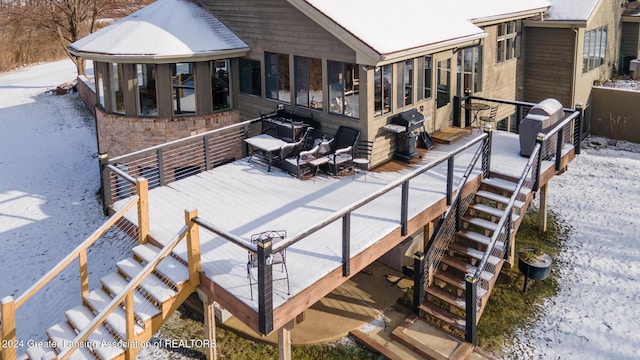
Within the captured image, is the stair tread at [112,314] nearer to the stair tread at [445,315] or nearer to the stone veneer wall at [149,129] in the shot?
the stair tread at [445,315]

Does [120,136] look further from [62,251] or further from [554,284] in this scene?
[554,284]

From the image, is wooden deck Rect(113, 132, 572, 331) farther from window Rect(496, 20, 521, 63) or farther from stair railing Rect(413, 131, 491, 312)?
window Rect(496, 20, 521, 63)

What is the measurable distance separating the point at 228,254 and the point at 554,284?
7518 mm

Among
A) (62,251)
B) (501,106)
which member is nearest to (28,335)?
(62,251)

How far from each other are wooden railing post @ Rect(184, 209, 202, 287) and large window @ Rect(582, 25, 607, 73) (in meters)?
17.5

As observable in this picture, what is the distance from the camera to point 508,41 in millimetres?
18828

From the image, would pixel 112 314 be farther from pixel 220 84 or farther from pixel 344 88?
pixel 220 84

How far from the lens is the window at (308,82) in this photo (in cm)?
1301

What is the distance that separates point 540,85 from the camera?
2014 centimetres

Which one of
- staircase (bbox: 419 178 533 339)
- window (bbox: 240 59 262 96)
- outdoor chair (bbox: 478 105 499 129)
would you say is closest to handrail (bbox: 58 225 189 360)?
staircase (bbox: 419 178 533 339)

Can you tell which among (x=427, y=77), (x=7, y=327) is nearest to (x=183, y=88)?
(x=427, y=77)

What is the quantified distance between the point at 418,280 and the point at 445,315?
2.60 feet

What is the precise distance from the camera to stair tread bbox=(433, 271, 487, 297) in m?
10.2

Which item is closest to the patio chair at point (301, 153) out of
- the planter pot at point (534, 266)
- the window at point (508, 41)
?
the planter pot at point (534, 266)
